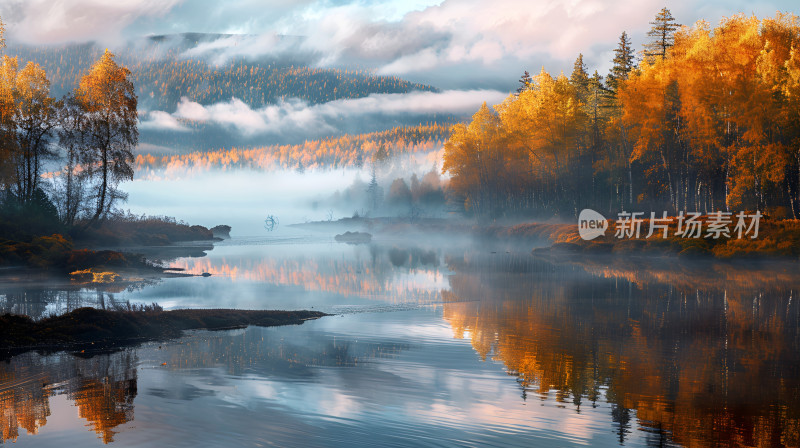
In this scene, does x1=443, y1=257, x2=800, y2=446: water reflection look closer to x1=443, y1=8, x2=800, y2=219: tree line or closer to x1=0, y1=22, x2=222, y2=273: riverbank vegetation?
x1=443, y1=8, x2=800, y2=219: tree line

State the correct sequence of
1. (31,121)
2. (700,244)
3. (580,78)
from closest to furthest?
(700,244)
(31,121)
(580,78)

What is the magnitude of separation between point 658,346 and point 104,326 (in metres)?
13.1

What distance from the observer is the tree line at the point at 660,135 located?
43.0 meters

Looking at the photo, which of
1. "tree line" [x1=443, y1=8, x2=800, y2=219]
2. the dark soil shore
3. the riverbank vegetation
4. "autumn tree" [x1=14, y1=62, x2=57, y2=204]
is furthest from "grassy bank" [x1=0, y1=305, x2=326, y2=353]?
"tree line" [x1=443, y1=8, x2=800, y2=219]

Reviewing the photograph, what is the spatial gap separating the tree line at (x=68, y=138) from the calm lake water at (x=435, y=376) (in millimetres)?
20750

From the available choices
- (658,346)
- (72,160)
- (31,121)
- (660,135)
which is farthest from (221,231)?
(658,346)

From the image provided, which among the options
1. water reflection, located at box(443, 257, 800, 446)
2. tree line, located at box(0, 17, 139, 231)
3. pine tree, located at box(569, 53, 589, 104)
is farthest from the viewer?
pine tree, located at box(569, 53, 589, 104)

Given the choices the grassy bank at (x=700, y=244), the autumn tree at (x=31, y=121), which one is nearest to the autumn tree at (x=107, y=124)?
the autumn tree at (x=31, y=121)

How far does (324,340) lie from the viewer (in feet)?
54.2

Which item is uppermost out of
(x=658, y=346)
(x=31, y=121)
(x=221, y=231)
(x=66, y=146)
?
(x=31, y=121)

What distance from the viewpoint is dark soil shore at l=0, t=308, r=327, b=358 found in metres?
15.3

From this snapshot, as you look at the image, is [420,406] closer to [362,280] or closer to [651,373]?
[651,373]

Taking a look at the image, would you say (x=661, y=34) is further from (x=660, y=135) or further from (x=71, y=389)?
(x=71, y=389)

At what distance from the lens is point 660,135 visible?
5178cm
